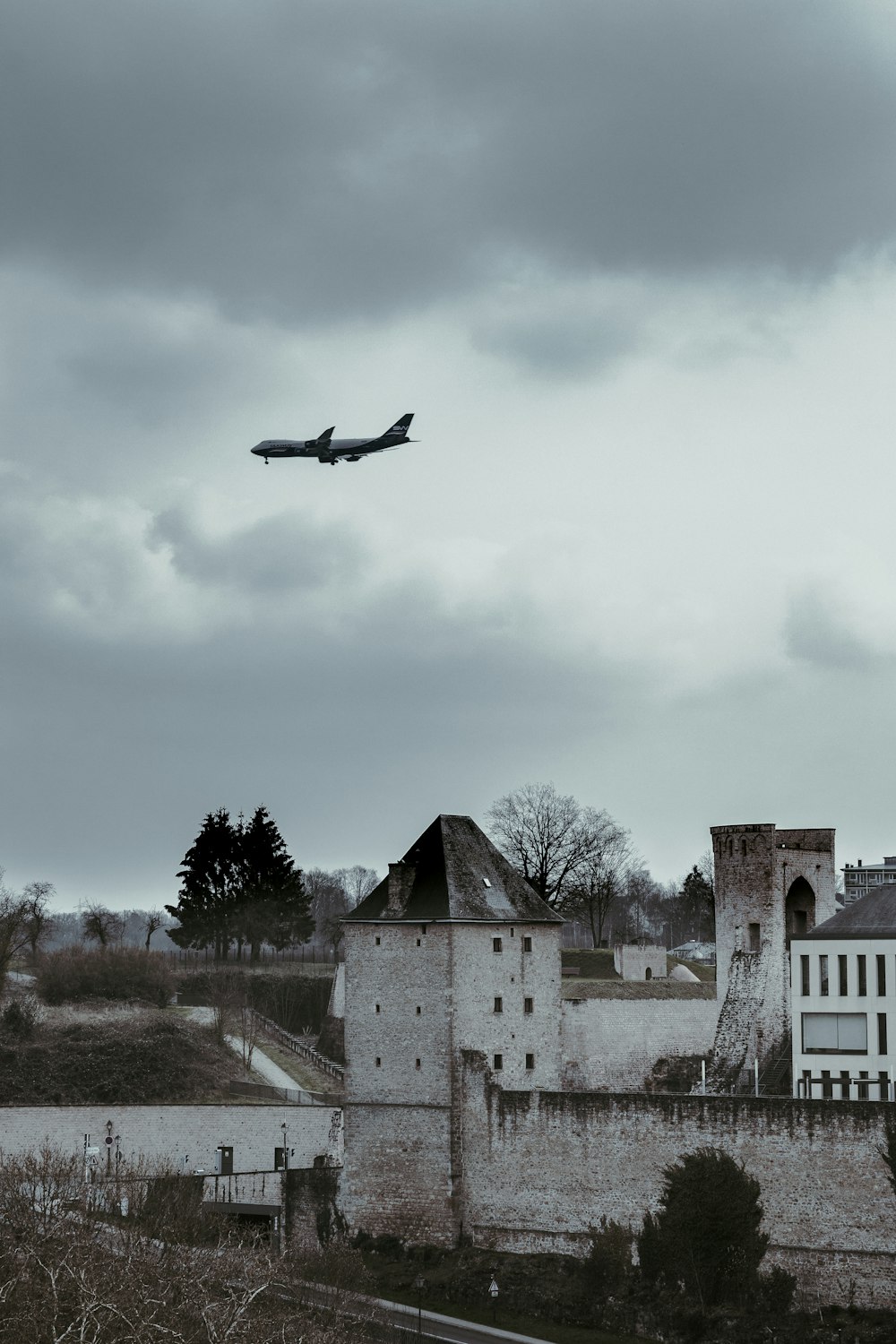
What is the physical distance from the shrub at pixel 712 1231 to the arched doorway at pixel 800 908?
46.2ft

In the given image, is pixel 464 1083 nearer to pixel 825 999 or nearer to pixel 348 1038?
pixel 348 1038

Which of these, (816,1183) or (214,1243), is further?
(214,1243)

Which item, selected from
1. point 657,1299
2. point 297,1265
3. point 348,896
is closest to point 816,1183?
point 657,1299

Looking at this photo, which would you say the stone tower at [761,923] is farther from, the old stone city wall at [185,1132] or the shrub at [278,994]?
the shrub at [278,994]

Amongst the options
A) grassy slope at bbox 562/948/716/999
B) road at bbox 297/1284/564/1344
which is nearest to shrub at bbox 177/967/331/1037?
grassy slope at bbox 562/948/716/999

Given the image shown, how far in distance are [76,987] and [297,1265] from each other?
92.4ft

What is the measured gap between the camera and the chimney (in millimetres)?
47781

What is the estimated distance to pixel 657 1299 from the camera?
136 ft

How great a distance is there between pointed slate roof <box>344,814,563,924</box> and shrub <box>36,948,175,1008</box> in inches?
856

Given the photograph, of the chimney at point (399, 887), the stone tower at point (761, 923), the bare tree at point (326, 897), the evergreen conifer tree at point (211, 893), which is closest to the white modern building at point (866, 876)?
the stone tower at point (761, 923)

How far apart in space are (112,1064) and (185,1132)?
649cm

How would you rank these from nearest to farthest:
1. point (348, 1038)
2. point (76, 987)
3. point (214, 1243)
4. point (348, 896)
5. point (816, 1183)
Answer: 1. point (816, 1183)
2. point (214, 1243)
3. point (348, 1038)
4. point (76, 987)
5. point (348, 896)

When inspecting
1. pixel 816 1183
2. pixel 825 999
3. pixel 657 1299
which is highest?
pixel 825 999

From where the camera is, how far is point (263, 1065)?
64875 millimetres
